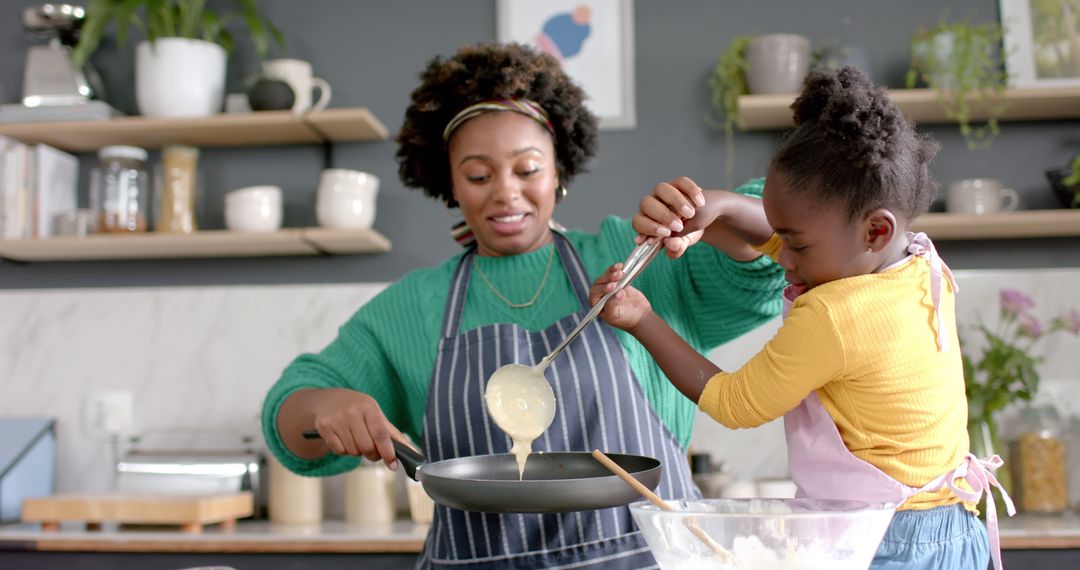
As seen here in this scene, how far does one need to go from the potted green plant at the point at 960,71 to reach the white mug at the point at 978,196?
0.16m

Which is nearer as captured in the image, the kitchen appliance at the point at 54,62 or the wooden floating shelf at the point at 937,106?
the wooden floating shelf at the point at 937,106

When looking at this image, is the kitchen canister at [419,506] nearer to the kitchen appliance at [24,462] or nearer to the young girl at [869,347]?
the kitchen appliance at [24,462]

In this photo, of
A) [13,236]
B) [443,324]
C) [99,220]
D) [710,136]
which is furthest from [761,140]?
[13,236]

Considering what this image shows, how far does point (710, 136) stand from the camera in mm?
3188

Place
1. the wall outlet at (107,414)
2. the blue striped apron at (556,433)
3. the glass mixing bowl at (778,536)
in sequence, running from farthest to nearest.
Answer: the wall outlet at (107,414) < the blue striped apron at (556,433) < the glass mixing bowl at (778,536)

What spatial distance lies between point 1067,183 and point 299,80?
2300 millimetres

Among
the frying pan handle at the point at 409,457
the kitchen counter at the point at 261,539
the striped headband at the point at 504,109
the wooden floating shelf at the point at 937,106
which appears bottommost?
the kitchen counter at the point at 261,539

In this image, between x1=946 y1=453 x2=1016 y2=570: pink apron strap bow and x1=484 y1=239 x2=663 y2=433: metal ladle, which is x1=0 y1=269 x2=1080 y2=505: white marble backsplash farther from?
x1=946 y1=453 x2=1016 y2=570: pink apron strap bow

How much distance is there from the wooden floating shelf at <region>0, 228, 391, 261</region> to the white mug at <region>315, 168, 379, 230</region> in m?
0.04

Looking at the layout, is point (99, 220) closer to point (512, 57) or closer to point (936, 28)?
point (512, 57)

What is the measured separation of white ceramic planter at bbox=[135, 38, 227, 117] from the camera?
3.07 metres

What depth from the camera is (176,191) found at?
3.09m

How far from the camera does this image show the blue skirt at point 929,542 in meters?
1.07

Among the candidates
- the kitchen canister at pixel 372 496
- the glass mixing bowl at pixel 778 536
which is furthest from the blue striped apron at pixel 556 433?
the kitchen canister at pixel 372 496
